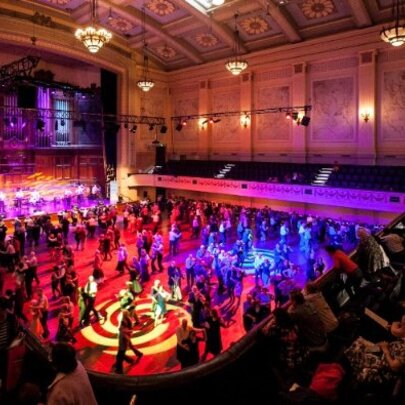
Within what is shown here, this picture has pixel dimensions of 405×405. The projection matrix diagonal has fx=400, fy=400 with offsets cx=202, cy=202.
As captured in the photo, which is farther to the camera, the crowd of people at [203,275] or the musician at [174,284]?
the musician at [174,284]

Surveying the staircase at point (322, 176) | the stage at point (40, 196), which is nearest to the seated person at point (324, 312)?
the staircase at point (322, 176)

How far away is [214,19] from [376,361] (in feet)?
61.2

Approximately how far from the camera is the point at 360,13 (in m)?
15.8

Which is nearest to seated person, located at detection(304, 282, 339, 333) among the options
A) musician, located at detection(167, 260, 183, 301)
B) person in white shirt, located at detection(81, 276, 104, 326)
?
person in white shirt, located at detection(81, 276, 104, 326)

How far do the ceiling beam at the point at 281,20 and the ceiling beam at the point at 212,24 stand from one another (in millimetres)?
2749

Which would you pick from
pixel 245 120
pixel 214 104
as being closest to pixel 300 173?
pixel 245 120

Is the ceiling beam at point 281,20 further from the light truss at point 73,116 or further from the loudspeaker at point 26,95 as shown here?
the loudspeaker at point 26,95

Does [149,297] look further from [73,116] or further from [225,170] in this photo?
[73,116]

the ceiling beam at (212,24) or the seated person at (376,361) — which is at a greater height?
the ceiling beam at (212,24)

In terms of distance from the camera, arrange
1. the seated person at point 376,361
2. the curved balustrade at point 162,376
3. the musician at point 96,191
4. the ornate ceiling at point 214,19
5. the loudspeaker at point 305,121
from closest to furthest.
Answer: the seated person at point 376,361, the curved balustrade at point 162,376, the ornate ceiling at point 214,19, the loudspeaker at point 305,121, the musician at point 96,191

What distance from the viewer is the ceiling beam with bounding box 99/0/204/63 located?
1898cm

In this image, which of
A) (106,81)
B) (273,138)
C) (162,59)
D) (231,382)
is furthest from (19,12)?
(231,382)

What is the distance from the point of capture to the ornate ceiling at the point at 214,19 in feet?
55.1

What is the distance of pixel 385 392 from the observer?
3023 mm
